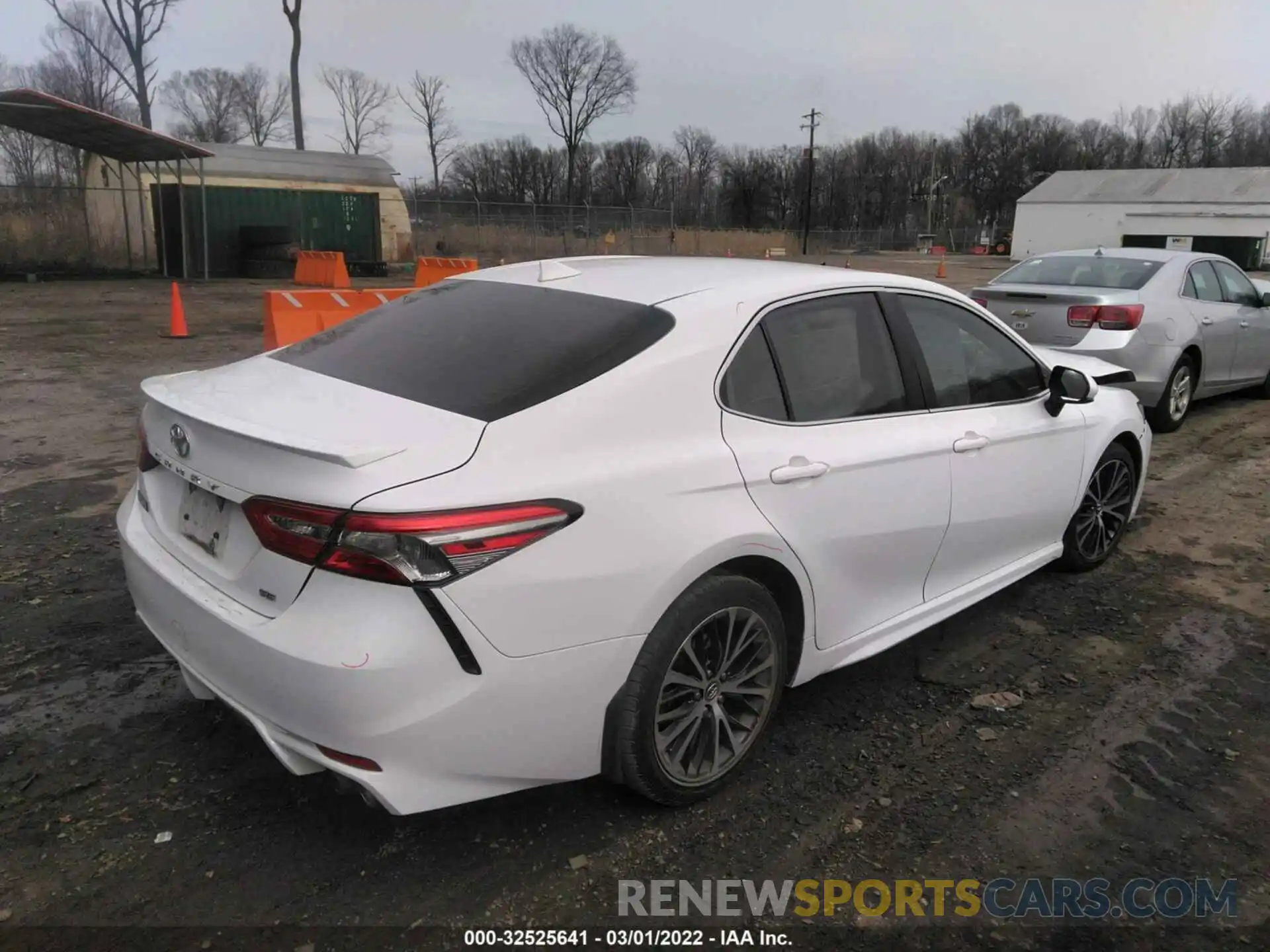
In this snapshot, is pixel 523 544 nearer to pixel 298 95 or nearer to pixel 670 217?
pixel 670 217

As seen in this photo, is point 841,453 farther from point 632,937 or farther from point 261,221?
point 261,221

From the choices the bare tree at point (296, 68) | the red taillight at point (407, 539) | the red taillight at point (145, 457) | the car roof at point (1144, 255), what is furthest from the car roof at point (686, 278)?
the bare tree at point (296, 68)

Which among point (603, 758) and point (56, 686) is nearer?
point (603, 758)

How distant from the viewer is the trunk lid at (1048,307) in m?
7.74

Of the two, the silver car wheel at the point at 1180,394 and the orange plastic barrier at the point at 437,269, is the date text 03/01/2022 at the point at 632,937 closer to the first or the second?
the silver car wheel at the point at 1180,394

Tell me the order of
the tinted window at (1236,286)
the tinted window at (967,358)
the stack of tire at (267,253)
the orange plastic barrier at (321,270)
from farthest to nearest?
the stack of tire at (267,253) → the orange plastic barrier at (321,270) → the tinted window at (1236,286) → the tinted window at (967,358)

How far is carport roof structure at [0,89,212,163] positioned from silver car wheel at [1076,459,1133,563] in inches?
836

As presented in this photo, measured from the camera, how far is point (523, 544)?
2285 millimetres

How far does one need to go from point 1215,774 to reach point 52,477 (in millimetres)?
6731

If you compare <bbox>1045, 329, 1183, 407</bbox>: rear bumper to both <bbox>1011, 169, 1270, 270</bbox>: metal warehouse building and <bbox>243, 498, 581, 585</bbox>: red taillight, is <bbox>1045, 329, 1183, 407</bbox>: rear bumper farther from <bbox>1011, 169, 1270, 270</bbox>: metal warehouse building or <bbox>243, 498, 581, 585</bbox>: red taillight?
<bbox>1011, 169, 1270, 270</bbox>: metal warehouse building

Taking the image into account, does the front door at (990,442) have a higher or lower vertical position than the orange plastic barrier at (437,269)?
lower

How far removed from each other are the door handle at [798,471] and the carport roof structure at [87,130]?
21262 millimetres

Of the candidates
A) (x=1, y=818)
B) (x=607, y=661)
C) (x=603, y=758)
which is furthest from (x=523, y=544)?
(x=1, y=818)

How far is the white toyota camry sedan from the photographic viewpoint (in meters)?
2.24
